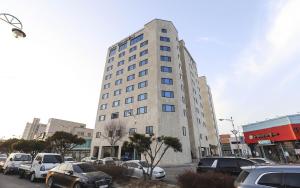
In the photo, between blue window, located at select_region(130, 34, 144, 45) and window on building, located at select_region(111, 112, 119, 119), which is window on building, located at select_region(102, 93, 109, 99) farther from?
blue window, located at select_region(130, 34, 144, 45)

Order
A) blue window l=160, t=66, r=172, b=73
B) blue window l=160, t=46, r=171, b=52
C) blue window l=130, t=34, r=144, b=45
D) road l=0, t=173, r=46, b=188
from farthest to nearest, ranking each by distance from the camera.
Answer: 1. blue window l=130, t=34, r=144, b=45
2. blue window l=160, t=46, r=171, b=52
3. blue window l=160, t=66, r=172, b=73
4. road l=0, t=173, r=46, b=188

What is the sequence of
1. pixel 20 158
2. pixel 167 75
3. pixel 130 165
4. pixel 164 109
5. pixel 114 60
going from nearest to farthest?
1. pixel 130 165
2. pixel 20 158
3. pixel 164 109
4. pixel 167 75
5. pixel 114 60

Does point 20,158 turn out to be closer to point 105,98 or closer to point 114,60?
point 105,98

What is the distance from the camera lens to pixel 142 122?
127ft

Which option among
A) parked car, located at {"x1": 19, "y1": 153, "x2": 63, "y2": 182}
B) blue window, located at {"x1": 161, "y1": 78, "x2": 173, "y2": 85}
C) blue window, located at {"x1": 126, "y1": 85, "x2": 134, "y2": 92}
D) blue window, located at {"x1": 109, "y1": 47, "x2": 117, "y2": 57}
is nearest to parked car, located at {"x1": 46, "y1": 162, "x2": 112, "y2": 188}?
parked car, located at {"x1": 19, "y1": 153, "x2": 63, "y2": 182}

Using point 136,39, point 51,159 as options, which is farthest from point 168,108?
point 51,159

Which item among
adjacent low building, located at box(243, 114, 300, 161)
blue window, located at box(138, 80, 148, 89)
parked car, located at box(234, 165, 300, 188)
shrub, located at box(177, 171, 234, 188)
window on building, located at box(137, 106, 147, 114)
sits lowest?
shrub, located at box(177, 171, 234, 188)

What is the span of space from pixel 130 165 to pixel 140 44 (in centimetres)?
3798

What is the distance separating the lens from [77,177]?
10.2m

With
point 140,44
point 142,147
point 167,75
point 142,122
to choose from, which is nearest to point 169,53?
point 167,75

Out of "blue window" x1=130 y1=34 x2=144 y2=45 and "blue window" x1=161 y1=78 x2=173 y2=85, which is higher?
"blue window" x1=130 y1=34 x2=144 y2=45

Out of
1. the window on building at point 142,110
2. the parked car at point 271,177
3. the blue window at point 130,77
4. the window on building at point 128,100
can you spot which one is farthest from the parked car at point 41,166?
the blue window at point 130,77

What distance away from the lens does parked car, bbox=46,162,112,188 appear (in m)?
9.80

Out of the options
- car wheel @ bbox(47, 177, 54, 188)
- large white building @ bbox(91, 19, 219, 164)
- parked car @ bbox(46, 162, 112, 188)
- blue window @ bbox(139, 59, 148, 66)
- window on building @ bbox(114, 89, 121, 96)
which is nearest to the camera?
parked car @ bbox(46, 162, 112, 188)
